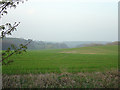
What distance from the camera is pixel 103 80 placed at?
500cm

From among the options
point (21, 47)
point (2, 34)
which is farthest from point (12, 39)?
point (21, 47)

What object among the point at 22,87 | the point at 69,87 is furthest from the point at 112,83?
the point at 22,87

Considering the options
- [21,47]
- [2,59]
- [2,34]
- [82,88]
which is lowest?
[82,88]

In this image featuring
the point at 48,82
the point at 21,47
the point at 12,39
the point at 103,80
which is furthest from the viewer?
the point at 103,80

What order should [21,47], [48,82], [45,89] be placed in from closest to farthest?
[21,47]
[45,89]
[48,82]

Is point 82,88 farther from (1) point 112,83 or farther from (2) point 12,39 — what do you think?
(2) point 12,39

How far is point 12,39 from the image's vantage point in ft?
13.1

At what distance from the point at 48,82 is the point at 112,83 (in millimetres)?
2228

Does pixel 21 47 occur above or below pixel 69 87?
above

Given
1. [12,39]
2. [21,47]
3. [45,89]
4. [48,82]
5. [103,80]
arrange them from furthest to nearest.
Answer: [103,80] < [48,82] < [45,89] < [12,39] < [21,47]

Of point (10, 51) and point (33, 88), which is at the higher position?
point (10, 51)

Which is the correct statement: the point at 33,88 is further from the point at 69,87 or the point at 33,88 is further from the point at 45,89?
the point at 69,87

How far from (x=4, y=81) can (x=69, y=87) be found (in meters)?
2.27

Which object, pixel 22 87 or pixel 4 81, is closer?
pixel 22 87
